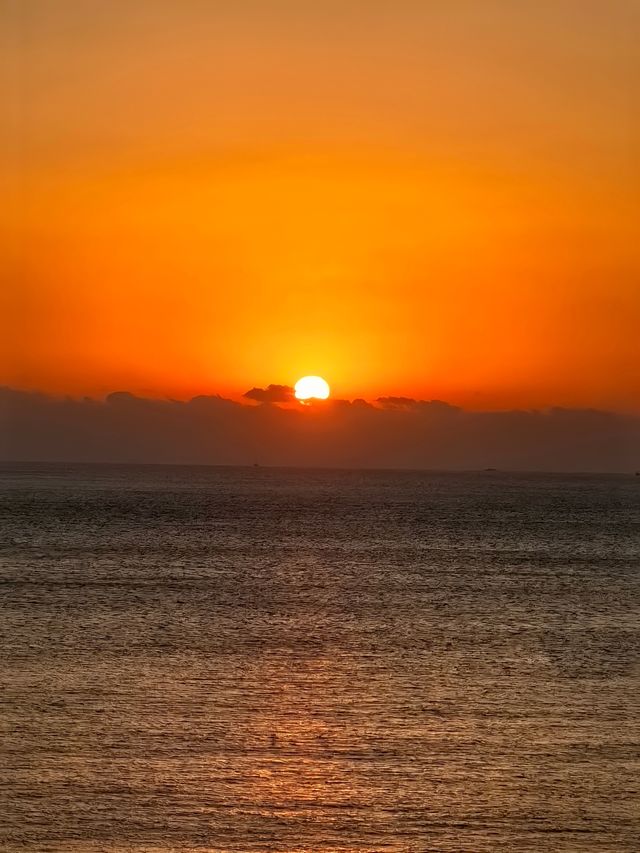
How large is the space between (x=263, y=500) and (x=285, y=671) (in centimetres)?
15941

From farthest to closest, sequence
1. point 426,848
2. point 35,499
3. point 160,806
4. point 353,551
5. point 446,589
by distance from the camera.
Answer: point 35,499 → point 353,551 → point 446,589 → point 160,806 → point 426,848

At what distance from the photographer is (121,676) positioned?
32406mm

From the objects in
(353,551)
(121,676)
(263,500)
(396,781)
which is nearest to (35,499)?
(263,500)

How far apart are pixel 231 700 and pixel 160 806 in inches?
360

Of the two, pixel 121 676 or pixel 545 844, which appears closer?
pixel 545 844

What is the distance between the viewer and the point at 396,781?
2177 cm

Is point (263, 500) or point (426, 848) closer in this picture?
point (426, 848)

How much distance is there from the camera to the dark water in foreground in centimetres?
1939

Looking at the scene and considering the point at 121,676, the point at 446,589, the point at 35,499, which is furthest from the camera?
the point at 35,499

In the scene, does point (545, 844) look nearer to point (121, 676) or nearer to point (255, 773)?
point (255, 773)

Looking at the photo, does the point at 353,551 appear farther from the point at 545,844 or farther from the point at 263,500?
the point at 263,500

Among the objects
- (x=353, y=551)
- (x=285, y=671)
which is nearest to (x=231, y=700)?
(x=285, y=671)

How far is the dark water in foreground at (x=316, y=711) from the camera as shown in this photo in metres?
19.4

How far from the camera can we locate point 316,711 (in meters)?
27.6
